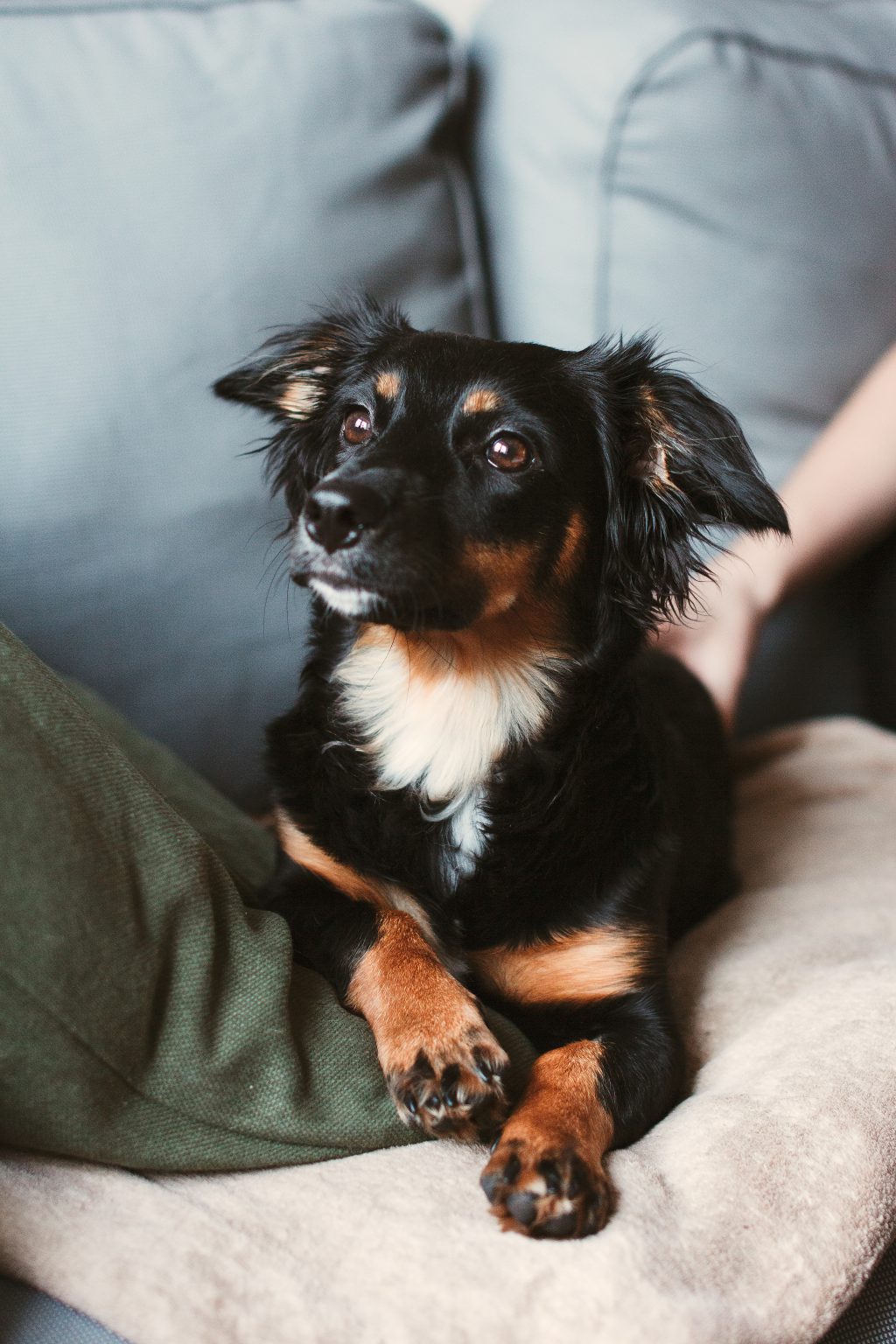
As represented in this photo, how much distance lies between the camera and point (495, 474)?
1473 millimetres

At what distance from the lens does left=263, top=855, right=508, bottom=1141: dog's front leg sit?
3.77ft

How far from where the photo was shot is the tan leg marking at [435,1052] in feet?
3.76

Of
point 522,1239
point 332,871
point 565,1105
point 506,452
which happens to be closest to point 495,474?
point 506,452

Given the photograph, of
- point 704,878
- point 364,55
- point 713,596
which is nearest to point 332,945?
point 704,878

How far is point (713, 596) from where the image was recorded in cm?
235

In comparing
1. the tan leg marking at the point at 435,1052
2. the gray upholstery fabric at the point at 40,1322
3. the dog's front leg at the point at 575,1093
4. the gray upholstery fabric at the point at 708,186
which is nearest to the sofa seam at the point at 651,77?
the gray upholstery fabric at the point at 708,186

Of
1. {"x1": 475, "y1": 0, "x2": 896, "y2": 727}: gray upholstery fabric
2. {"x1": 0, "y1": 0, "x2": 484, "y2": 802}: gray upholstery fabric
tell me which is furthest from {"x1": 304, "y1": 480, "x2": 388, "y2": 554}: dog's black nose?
{"x1": 475, "y1": 0, "x2": 896, "y2": 727}: gray upholstery fabric

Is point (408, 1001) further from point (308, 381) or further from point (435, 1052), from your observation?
point (308, 381)

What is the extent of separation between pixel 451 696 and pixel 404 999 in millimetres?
505

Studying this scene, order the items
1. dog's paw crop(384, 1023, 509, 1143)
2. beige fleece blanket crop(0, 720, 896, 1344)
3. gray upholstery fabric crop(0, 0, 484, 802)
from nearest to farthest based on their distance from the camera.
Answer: beige fleece blanket crop(0, 720, 896, 1344) < dog's paw crop(384, 1023, 509, 1143) < gray upholstery fabric crop(0, 0, 484, 802)

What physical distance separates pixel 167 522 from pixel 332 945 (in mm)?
839

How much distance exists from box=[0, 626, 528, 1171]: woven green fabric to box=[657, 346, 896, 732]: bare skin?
131 centimetres

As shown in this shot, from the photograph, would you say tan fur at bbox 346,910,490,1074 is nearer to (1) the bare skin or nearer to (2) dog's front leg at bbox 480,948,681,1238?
(2) dog's front leg at bbox 480,948,681,1238

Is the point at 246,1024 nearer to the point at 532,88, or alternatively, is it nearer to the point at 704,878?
the point at 704,878
